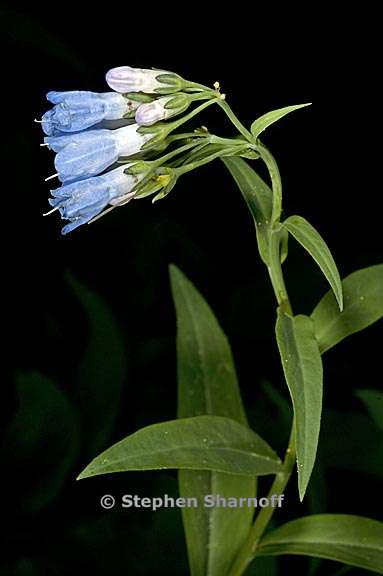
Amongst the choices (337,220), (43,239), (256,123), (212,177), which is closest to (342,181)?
(337,220)

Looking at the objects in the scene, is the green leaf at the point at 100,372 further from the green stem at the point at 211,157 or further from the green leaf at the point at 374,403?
the green stem at the point at 211,157

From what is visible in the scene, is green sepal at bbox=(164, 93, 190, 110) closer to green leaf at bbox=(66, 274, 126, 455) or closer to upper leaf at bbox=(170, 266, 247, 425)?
upper leaf at bbox=(170, 266, 247, 425)

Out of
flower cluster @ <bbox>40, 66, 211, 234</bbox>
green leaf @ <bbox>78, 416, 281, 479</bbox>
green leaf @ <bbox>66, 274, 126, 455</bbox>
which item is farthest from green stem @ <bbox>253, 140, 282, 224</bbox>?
green leaf @ <bbox>66, 274, 126, 455</bbox>

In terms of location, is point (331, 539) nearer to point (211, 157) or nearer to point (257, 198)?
point (257, 198)

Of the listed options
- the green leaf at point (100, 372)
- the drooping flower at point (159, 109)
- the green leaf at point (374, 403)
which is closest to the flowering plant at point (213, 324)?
the drooping flower at point (159, 109)

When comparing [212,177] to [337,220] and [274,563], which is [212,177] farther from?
[274,563]

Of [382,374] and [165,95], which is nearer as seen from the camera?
[165,95]
